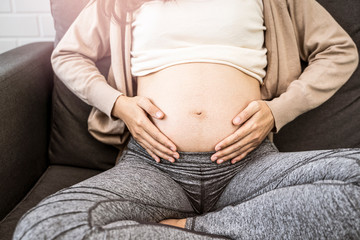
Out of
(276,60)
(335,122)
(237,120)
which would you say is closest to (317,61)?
(276,60)

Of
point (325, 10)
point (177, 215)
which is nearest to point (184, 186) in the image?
point (177, 215)

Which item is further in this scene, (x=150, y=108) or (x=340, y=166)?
(x=150, y=108)

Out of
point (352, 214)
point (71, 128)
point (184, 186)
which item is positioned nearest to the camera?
point (352, 214)

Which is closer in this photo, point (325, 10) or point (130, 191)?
point (130, 191)

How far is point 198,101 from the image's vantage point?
2.55ft

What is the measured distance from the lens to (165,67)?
32.9 inches

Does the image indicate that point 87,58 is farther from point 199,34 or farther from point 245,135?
point 245,135

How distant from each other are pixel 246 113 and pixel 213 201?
0.24 m

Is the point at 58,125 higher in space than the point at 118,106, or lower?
lower

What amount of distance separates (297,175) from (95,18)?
2.33 ft

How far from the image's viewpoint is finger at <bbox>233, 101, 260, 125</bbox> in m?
0.77

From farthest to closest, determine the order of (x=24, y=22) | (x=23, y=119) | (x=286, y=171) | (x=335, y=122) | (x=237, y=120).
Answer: (x=24, y=22) < (x=335, y=122) < (x=23, y=119) < (x=237, y=120) < (x=286, y=171)

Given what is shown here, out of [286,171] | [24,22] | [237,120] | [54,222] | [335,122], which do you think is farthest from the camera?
[24,22]

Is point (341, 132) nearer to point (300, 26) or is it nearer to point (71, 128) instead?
point (300, 26)
